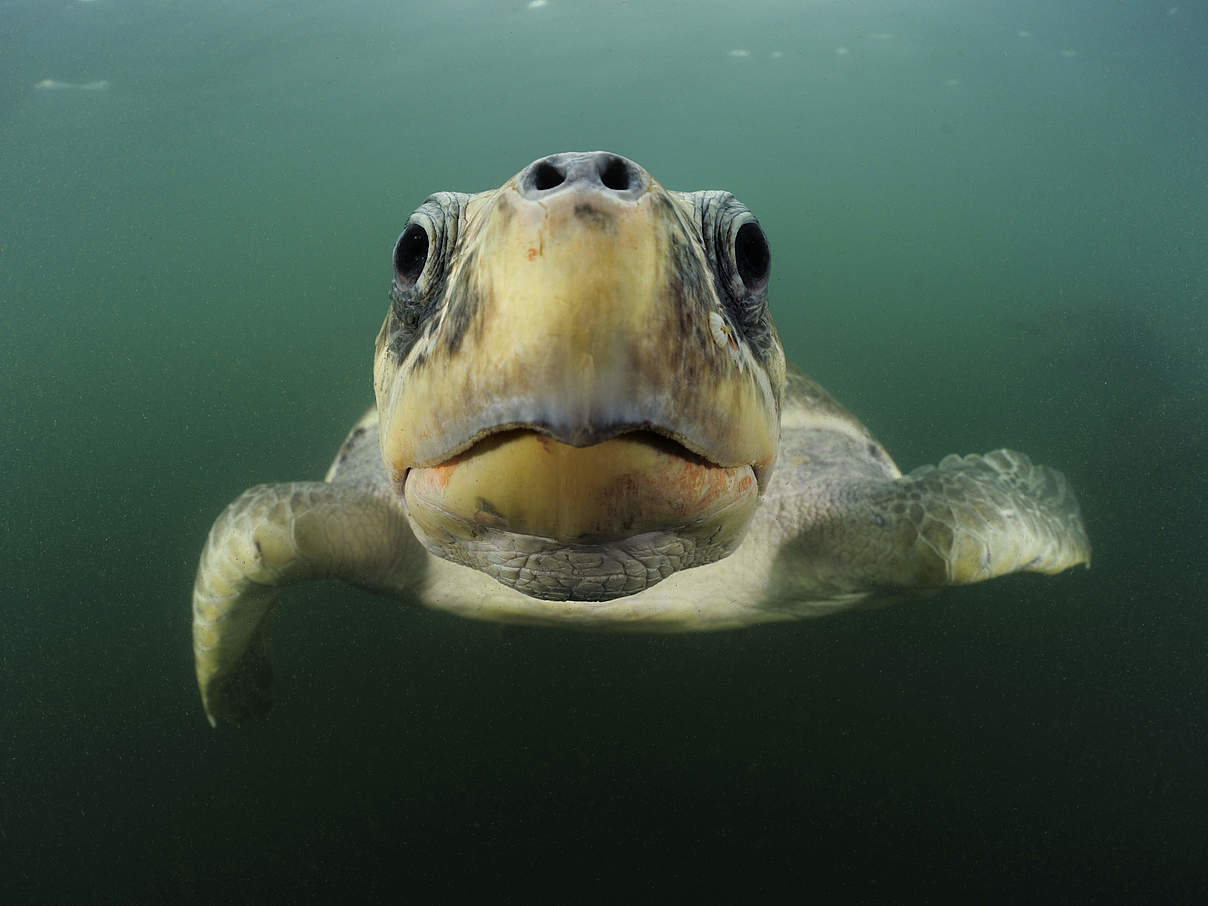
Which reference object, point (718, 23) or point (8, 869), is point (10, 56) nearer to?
point (718, 23)

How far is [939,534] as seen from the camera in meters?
1.75

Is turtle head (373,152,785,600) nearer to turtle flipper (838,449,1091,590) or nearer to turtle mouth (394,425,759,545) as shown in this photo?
turtle mouth (394,425,759,545)

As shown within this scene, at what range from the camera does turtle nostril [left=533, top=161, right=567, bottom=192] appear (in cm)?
68

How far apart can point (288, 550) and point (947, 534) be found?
188 centimetres

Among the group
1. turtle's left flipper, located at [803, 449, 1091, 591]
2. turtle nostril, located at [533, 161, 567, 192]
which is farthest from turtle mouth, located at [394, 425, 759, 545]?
turtle's left flipper, located at [803, 449, 1091, 591]

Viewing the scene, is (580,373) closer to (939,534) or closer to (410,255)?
(410,255)

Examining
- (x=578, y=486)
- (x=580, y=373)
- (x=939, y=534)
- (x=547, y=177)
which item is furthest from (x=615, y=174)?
(x=939, y=534)

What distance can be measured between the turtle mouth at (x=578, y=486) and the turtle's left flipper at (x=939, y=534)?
1136mm

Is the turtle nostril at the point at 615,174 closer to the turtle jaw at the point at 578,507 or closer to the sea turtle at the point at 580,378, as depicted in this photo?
the sea turtle at the point at 580,378

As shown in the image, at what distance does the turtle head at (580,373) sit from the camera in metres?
0.63

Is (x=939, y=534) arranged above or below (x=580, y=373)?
below

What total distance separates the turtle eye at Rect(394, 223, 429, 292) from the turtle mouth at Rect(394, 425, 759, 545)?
0.30 m

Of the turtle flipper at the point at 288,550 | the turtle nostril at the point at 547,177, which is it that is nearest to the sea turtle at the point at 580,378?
the turtle nostril at the point at 547,177

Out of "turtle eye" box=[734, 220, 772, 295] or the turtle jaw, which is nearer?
the turtle jaw
